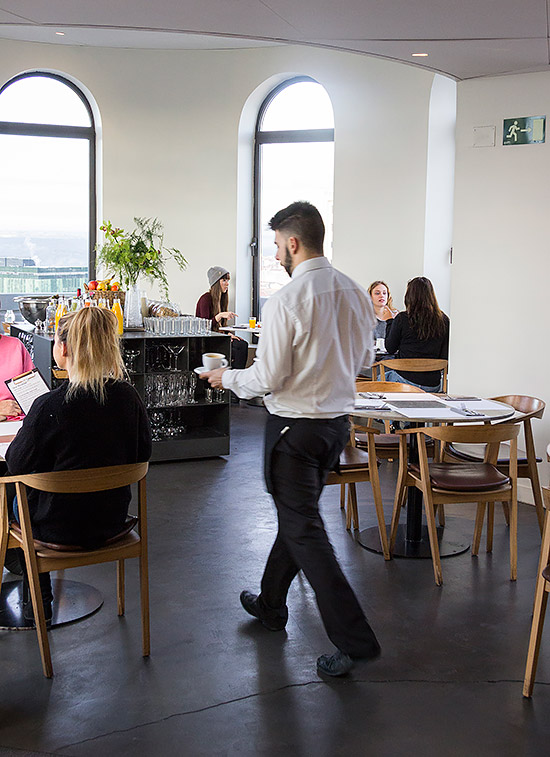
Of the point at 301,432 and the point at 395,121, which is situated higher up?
the point at 395,121

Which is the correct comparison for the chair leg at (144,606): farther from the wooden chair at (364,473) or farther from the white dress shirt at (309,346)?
the wooden chair at (364,473)

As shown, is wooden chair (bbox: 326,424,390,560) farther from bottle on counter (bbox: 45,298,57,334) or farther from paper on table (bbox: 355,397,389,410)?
bottle on counter (bbox: 45,298,57,334)

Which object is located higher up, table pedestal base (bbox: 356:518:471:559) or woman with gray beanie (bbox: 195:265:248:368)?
woman with gray beanie (bbox: 195:265:248:368)

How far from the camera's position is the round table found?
4.40 m

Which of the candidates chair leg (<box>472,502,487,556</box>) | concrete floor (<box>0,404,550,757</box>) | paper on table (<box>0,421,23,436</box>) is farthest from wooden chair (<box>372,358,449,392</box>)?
paper on table (<box>0,421,23,436</box>)

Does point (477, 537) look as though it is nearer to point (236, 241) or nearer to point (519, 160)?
point (519, 160)

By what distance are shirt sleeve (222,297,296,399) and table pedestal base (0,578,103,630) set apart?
55.3 inches

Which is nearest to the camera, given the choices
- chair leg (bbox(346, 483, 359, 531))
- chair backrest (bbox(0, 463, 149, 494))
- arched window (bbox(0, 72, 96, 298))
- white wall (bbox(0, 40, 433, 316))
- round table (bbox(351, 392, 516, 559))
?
chair backrest (bbox(0, 463, 149, 494))

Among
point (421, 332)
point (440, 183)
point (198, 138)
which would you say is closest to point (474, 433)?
point (421, 332)

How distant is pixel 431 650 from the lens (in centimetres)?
354

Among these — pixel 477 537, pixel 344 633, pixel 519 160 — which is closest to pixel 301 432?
pixel 344 633

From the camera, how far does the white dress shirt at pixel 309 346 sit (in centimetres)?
320

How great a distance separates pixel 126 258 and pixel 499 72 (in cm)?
308

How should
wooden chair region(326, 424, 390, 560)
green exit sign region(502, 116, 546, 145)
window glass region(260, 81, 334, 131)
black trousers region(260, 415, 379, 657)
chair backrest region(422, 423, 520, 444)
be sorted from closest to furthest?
black trousers region(260, 415, 379, 657), chair backrest region(422, 423, 520, 444), wooden chair region(326, 424, 390, 560), green exit sign region(502, 116, 546, 145), window glass region(260, 81, 334, 131)
